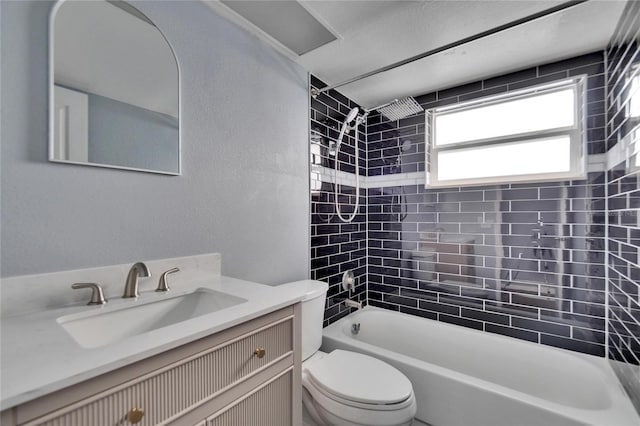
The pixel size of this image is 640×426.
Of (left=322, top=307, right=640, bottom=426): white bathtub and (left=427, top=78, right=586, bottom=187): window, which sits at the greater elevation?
(left=427, top=78, right=586, bottom=187): window

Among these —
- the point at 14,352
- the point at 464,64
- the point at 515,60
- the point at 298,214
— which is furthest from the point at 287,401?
the point at 515,60

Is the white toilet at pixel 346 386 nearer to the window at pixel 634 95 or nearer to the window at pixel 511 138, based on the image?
the window at pixel 511 138

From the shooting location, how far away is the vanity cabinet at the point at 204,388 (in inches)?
20.8

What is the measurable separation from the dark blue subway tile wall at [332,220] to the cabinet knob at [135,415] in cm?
144

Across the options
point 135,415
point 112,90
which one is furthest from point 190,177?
point 135,415

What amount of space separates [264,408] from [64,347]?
0.61 m

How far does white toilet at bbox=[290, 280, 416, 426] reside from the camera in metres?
1.22

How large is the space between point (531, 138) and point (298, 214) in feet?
5.96

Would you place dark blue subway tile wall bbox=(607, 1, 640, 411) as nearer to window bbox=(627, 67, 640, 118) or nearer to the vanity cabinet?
window bbox=(627, 67, 640, 118)

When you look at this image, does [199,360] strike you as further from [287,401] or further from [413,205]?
[413,205]

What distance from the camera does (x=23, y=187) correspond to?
0.84m

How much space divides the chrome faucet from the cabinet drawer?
45 cm

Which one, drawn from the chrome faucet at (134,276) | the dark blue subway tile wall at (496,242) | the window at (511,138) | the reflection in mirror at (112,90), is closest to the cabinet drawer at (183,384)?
the chrome faucet at (134,276)

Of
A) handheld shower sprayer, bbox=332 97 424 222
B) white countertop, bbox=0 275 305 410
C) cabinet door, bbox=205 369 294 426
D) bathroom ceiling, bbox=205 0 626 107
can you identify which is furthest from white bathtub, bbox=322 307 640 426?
bathroom ceiling, bbox=205 0 626 107
